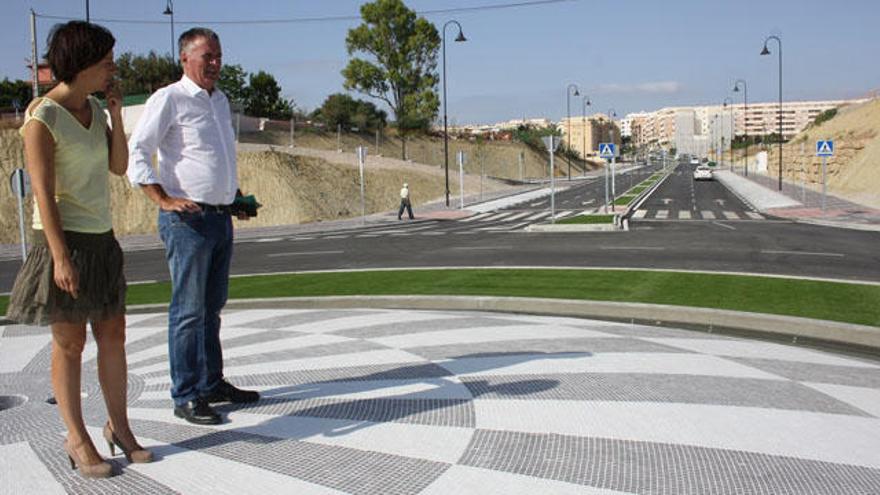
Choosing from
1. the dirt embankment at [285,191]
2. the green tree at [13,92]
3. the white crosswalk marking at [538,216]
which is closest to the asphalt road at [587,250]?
the white crosswalk marking at [538,216]

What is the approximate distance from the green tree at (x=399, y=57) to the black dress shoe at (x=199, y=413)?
68.2 m

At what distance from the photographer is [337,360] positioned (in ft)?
17.5

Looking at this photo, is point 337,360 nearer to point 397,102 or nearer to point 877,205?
point 877,205

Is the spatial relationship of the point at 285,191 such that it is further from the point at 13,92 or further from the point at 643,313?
the point at 13,92

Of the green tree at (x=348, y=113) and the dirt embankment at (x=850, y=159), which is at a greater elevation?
the green tree at (x=348, y=113)

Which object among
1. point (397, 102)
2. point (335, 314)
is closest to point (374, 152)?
point (397, 102)

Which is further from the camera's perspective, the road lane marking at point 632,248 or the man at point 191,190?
the road lane marking at point 632,248

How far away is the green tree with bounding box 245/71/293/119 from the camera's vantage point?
70.3m

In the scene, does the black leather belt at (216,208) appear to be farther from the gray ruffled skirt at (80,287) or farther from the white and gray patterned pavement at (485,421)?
the white and gray patterned pavement at (485,421)

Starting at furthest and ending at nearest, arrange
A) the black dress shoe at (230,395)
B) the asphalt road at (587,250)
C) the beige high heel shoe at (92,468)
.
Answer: the asphalt road at (587,250) → the black dress shoe at (230,395) → the beige high heel shoe at (92,468)

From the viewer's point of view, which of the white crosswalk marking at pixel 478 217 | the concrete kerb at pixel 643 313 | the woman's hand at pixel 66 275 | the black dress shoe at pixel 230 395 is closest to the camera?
the woman's hand at pixel 66 275

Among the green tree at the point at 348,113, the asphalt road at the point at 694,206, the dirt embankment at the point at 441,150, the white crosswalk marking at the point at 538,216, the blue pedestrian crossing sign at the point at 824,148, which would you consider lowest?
the white crosswalk marking at the point at 538,216

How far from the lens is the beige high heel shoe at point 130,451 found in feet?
11.1

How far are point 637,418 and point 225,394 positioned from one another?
2.30 metres
